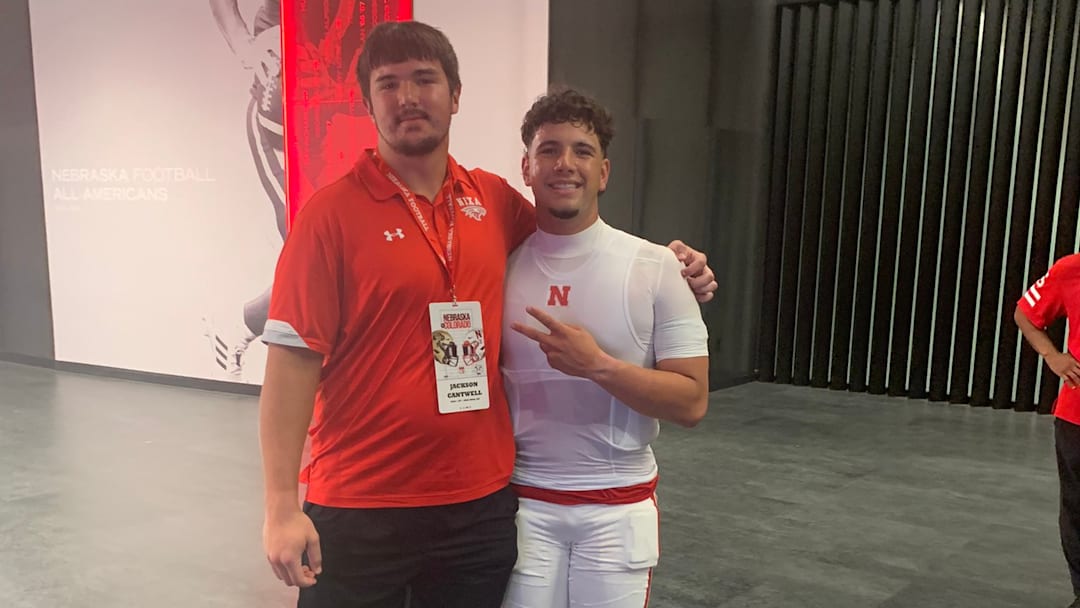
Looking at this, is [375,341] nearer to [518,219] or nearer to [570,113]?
[518,219]

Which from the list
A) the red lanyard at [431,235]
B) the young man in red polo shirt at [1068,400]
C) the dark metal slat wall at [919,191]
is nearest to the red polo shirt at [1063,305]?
the young man in red polo shirt at [1068,400]

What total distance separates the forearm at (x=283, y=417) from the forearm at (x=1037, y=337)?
2603 mm

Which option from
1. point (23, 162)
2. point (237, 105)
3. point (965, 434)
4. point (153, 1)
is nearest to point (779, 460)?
point (965, 434)

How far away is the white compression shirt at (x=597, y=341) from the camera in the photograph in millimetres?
1604

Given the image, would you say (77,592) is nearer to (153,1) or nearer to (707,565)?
(707,565)

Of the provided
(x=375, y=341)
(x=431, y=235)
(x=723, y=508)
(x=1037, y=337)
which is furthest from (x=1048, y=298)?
(x=375, y=341)

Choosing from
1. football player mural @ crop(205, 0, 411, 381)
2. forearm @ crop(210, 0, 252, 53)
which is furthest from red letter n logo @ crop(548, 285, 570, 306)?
forearm @ crop(210, 0, 252, 53)

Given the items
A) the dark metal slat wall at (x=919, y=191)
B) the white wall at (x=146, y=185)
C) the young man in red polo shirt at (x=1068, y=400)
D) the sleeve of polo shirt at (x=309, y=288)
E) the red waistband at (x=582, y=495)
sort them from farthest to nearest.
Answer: the white wall at (x=146, y=185)
the dark metal slat wall at (x=919, y=191)
the young man in red polo shirt at (x=1068, y=400)
the red waistband at (x=582, y=495)
the sleeve of polo shirt at (x=309, y=288)

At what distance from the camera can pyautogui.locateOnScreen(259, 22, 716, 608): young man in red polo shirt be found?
1.42 metres

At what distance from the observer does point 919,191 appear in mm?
6762

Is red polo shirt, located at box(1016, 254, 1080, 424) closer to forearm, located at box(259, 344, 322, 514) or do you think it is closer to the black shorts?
the black shorts

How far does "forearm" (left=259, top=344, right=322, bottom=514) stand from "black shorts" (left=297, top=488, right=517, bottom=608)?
0.10m

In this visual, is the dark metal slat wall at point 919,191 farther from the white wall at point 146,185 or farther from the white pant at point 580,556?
the white pant at point 580,556

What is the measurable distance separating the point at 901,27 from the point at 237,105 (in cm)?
539
